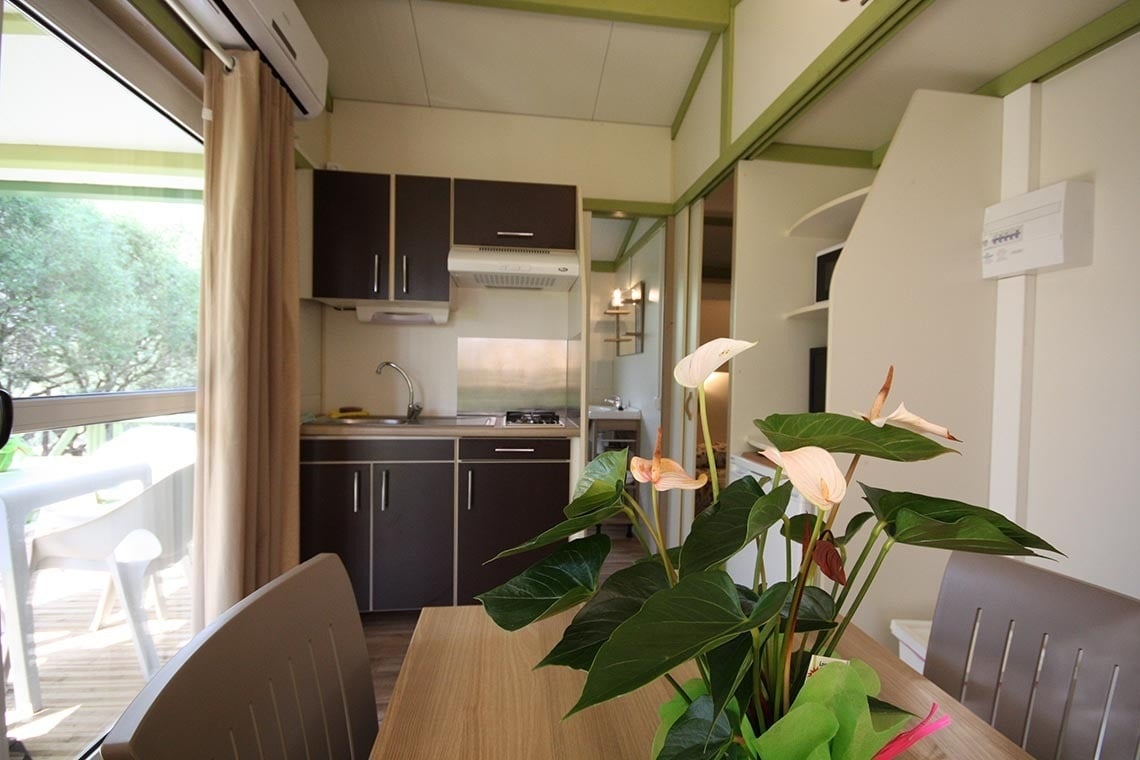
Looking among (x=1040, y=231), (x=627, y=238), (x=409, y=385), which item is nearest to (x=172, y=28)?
(x=409, y=385)

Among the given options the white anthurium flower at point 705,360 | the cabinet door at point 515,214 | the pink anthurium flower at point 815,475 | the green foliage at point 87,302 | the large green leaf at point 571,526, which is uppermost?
the cabinet door at point 515,214

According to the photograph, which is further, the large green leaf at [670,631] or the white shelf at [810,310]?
the white shelf at [810,310]

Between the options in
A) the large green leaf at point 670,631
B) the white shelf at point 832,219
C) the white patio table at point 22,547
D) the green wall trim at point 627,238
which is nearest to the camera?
the large green leaf at point 670,631

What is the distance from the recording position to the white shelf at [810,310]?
1943mm

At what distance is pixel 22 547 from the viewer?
43.3 inches

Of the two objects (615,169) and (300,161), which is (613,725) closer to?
(300,161)

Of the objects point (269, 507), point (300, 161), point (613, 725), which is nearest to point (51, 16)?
point (300, 161)

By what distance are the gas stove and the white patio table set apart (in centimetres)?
161

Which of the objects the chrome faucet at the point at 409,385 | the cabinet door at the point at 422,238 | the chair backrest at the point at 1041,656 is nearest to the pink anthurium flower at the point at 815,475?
the chair backrest at the point at 1041,656

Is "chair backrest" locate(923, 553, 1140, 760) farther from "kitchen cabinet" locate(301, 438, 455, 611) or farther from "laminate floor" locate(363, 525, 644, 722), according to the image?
"kitchen cabinet" locate(301, 438, 455, 611)

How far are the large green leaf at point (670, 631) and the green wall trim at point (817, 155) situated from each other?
7.57 feet

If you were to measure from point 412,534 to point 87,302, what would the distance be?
1.53 meters

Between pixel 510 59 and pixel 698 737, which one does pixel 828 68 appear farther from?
pixel 698 737

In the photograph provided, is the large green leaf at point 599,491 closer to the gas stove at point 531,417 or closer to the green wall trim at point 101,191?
the green wall trim at point 101,191
